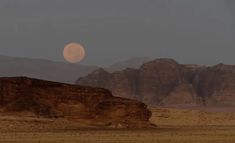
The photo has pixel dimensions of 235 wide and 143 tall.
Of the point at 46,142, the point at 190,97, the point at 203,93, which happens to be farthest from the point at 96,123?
the point at 203,93

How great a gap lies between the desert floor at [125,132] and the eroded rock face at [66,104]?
3.70 m

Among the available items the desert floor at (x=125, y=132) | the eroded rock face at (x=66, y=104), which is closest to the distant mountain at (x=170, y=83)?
the desert floor at (x=125, y=132)

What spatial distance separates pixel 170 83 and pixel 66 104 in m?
102

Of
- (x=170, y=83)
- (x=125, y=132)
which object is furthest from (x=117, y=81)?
(x=125, y=132)

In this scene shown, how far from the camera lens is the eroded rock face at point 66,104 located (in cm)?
6050

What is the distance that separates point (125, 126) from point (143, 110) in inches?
186

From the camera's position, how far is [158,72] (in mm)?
166625

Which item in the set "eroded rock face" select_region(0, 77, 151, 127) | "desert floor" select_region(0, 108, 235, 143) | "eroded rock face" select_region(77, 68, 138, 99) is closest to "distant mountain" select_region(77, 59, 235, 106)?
"eroded rock face" select_region(77, 68, 138, 99)

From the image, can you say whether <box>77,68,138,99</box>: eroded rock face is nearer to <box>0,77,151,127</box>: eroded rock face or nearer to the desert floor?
the desert floor

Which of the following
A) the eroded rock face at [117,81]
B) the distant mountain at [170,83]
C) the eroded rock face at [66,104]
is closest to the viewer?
the eroded rock face at [66,104]

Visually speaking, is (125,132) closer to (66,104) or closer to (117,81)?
(66,104)

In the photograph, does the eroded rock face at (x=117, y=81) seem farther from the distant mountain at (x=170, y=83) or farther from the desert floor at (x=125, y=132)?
the desert floor at (x=125, y=132)

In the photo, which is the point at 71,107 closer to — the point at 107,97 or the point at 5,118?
the point at 107,97

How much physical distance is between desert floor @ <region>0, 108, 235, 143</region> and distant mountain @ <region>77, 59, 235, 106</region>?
51238 millimetres
